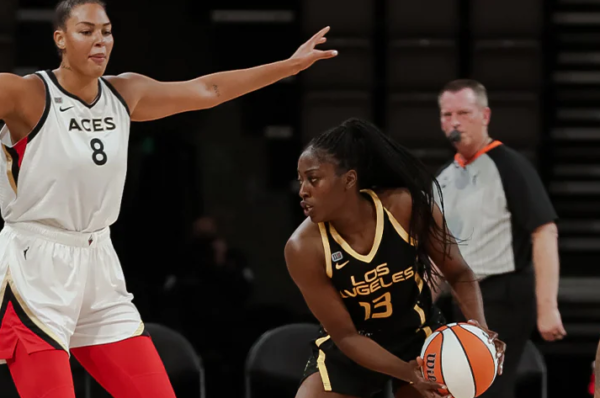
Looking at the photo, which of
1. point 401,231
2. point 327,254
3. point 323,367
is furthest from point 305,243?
point 323,367

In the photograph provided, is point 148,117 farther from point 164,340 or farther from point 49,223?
point 164,340

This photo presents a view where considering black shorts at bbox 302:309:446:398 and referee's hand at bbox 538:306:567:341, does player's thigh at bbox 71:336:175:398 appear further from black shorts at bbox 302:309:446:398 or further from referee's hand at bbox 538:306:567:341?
referee's hand at bbox 538:306:567:341

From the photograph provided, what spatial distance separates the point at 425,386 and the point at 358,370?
389mm

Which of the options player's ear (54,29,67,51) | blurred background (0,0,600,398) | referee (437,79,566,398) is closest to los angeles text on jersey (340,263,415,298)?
referee (437,79,566,398)

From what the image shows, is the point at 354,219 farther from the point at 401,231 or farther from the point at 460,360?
the point at 460,360

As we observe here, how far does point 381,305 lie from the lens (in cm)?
371

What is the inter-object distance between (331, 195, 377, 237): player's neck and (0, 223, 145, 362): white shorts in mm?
845

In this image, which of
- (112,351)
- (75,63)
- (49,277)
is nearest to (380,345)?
(112,351)

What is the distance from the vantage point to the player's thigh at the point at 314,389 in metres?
3.72

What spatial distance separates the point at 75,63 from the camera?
3369 mm

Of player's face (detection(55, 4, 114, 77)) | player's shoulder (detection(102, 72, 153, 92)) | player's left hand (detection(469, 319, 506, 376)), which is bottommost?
player's left hand (detection(469, 319, 506, 376))

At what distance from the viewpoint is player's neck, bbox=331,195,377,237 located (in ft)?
12.1

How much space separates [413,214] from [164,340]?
1860 mm

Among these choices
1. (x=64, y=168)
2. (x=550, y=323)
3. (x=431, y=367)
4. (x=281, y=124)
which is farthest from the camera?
(x=281, y=124)
